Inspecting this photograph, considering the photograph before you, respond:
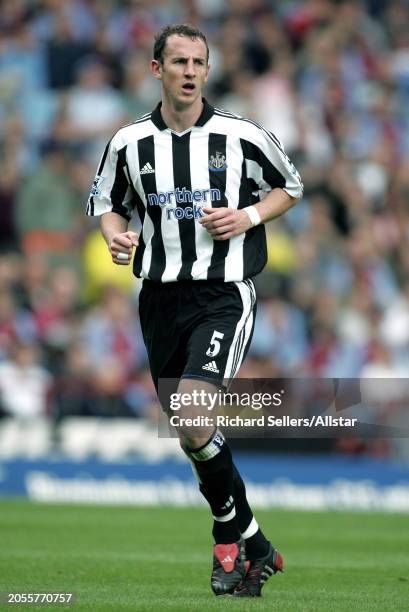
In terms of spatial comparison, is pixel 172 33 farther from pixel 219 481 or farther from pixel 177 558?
pixel 177 558

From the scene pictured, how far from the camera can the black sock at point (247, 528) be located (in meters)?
6.99

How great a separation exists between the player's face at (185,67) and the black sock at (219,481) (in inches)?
66.2

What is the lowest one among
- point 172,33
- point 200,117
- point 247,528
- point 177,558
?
point 177,558

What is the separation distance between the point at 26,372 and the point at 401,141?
6592 mm

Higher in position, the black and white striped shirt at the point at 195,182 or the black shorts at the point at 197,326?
the black and white striped shirt at the point at 195,182

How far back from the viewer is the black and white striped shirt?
22.7 ft

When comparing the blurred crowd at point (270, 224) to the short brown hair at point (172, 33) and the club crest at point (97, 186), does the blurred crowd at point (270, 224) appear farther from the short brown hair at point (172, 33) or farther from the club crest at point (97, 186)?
the short brown hair at point (172, 33)

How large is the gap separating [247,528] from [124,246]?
5.06 ft

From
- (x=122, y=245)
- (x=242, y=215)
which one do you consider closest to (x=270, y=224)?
(x=242, y=215)

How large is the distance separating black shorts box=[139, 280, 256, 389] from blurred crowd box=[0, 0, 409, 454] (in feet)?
24.0

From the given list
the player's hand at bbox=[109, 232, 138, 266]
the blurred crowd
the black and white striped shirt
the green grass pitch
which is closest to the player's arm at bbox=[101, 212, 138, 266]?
the player's hand at bbox=[109, 232, 138, 266]

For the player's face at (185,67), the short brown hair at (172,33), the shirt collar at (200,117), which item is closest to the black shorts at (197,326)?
the shirt collar at (200,117)

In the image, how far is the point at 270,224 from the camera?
16.0m

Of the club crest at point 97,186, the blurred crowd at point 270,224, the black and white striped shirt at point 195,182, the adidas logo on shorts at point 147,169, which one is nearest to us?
the black and white striped shirt at point 195,182
